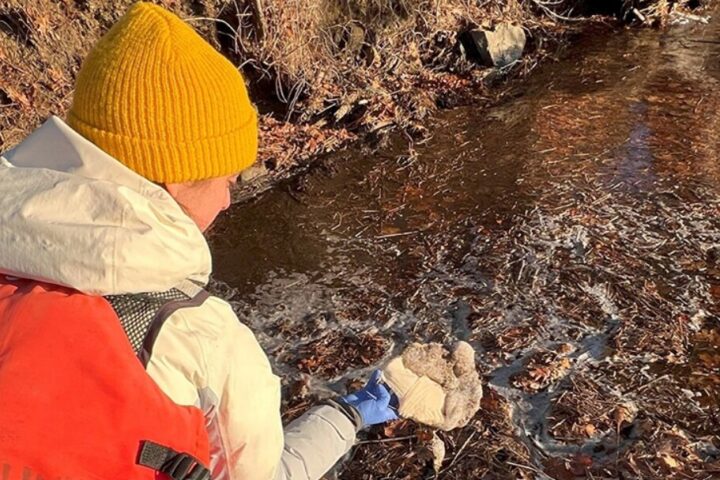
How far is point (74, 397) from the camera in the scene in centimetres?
139

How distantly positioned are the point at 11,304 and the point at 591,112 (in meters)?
6.88

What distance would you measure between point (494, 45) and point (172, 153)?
7.79 m

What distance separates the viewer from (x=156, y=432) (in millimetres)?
1494

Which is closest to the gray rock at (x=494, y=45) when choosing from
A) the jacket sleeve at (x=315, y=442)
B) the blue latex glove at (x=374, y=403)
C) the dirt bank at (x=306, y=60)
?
the dirt bank at (x=306, y=60)

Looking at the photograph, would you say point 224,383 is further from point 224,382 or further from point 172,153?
point 172,153

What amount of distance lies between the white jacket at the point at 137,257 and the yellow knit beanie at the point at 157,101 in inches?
3.0

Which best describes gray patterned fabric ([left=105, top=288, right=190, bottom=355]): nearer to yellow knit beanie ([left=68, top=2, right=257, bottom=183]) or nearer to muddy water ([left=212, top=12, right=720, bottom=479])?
yellow knit beanie ([left=68, top=2, right=257, bottom=183])

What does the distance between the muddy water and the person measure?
2.13 m

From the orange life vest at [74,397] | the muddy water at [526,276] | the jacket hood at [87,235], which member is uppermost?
the jacket hood at [87,235]

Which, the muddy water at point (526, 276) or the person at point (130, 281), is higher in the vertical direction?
the person at point (130, 281)

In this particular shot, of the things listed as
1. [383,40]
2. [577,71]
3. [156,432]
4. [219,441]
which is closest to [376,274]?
[219,441]

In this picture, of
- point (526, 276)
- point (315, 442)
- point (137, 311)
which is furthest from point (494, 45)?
point (137, 311)

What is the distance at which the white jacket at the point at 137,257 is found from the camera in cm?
143

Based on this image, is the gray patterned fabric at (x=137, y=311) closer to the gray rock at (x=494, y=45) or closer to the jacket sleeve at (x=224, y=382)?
the jacket sleeve at (x=224, y=382)
